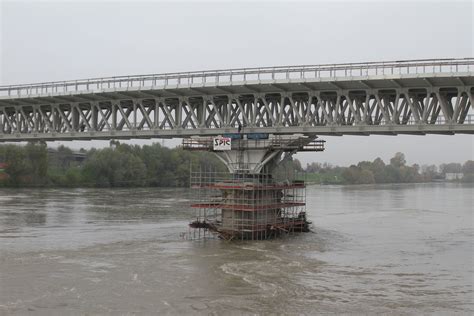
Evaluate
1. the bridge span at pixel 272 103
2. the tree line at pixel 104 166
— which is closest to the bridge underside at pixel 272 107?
the bridge span at pixel 272 103

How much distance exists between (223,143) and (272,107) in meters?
4.65

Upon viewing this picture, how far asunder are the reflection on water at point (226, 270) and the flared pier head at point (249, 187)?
1606mm

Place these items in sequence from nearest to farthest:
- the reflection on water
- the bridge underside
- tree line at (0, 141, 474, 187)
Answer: the reflection on water → the bridge underside → tree line at (0, 141, 474, 187)

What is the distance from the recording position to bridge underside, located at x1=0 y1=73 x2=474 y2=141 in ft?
101

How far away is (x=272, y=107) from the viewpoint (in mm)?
36875

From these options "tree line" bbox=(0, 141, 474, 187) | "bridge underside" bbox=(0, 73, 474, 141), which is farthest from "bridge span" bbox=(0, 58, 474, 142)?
"tree line" bbox=(0, 141, 474, 187)

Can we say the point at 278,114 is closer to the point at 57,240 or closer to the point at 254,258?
the point at 254,258

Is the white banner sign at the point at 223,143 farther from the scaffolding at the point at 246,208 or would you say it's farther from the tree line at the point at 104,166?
the tree line at the point at 104,166

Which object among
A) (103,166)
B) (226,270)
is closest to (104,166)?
(103,166)

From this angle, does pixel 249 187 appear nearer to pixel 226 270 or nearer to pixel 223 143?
pixel 223 143

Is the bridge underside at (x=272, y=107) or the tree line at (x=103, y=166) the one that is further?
the tree line at (x=103, y=166)

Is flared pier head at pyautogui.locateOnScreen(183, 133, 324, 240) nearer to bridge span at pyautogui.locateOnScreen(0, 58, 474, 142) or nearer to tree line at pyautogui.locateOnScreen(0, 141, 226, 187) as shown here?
bridge span at pyautogui.locateOnScreen(0, 58, 474, 142)

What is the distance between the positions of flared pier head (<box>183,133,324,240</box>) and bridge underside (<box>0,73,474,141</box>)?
1165 millimetres

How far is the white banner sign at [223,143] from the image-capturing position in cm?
3472
